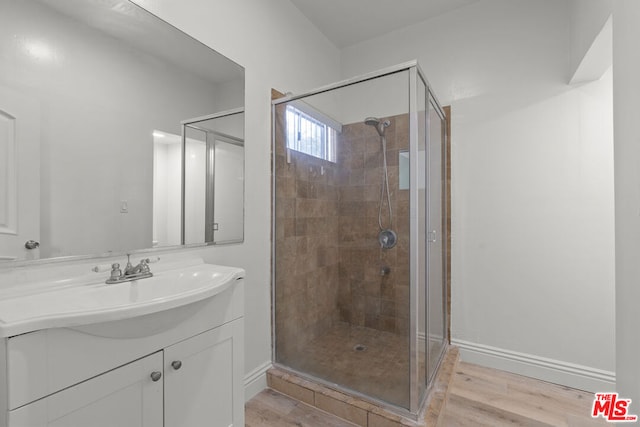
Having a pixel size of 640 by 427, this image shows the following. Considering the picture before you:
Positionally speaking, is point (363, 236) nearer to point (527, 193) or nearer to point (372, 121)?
point (372, 121)

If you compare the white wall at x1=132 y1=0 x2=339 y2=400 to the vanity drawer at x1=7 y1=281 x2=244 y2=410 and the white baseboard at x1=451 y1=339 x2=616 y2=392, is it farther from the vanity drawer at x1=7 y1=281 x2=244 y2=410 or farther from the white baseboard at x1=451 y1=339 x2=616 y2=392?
the white baseboard at x1=451 y1=339 x2=616 y2=392

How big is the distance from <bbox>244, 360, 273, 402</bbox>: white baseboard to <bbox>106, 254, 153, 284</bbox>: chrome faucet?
1.00 meters

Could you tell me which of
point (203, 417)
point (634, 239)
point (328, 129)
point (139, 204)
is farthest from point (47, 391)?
point (634, 239)

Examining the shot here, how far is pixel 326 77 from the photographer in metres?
2.71

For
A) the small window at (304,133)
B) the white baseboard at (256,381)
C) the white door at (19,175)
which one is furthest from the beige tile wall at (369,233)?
the white door at (19,175)

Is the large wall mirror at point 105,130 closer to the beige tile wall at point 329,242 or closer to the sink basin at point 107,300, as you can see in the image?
the sink basin at point 107,300

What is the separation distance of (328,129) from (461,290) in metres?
1.62

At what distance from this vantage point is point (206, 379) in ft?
3.93

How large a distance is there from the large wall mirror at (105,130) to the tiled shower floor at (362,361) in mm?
1003

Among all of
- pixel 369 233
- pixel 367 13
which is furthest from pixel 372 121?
pixel 367 13

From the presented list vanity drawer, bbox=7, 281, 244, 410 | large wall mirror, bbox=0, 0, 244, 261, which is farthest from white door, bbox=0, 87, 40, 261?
vanity drawer, bbox=7, 281, 244, 410

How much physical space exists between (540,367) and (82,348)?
2.63m

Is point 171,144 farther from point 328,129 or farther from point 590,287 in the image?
point 590,287

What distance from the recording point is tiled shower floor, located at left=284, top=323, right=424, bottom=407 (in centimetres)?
163
